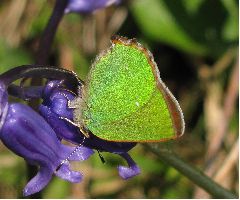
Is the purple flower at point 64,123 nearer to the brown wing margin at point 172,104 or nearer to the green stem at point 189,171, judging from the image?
the brown wing margin at point 172,104

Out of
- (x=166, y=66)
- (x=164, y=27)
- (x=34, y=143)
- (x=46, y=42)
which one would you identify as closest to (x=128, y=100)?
(x=34, y=143)

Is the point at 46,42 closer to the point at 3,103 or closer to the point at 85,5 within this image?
the point at 85,5

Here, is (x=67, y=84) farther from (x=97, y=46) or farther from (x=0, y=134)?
(x=97, y=46)

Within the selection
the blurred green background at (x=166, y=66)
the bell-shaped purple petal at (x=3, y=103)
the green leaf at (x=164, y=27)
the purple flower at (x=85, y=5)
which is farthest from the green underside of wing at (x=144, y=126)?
the green leaf at (x=164, y=27)

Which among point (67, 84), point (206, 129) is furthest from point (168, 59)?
point (67, 84)

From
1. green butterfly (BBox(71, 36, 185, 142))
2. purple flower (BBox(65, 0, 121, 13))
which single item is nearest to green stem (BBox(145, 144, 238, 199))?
green butterfly (BBox(71, 36, 185, 142))

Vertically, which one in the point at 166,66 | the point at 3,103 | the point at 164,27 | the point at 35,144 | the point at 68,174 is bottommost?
the point at 166,66

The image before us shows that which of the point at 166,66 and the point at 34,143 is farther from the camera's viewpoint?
the point at 166,66
